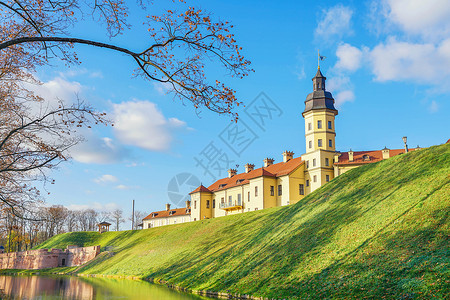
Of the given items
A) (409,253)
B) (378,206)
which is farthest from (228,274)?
(409,253)

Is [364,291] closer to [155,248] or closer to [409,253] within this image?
[409,253]

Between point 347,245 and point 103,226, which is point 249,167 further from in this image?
point 347,245

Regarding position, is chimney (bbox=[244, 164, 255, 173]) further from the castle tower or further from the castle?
the castle tower

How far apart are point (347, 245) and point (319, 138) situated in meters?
34.0

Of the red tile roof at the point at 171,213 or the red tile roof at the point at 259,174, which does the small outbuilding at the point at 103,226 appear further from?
the red tile roof at the point at 259,174

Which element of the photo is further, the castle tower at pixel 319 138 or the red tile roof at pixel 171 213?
the red tile roof at pixel 171 213

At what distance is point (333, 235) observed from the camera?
20000 mm

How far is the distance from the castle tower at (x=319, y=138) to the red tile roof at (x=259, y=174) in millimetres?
2232

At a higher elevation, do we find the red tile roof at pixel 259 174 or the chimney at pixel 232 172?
the chimney at pixel 232 172

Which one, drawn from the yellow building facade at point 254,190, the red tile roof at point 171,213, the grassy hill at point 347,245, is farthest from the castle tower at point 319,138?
the red tile roof at point 171,213

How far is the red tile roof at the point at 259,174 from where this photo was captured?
52.0 metres

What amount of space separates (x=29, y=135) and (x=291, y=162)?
152ft

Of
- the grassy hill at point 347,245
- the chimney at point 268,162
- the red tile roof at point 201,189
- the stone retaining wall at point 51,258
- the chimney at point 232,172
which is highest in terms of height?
the chimney at point 268,162

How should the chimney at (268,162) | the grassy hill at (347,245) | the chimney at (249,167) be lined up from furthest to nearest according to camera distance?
the chimney at (249,167) → the chimney at (268,162) → the grassy hill at (347,245)
